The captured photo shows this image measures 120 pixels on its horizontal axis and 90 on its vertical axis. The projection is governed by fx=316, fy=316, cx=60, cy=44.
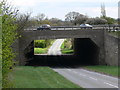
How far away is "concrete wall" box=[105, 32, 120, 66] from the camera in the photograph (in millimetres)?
44406

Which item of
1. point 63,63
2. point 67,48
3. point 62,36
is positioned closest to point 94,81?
point 62,36

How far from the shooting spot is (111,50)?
4566 centimetres

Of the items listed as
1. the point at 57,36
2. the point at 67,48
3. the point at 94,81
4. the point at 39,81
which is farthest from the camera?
the point at 67,48

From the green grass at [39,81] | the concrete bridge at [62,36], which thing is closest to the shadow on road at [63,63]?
the concrete bridge at [62,36]

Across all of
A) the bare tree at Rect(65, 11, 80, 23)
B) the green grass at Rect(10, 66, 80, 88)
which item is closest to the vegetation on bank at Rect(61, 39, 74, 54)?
the bare tree at Rect(65, 11, 80, 23)

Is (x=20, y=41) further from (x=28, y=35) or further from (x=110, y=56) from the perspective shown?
(x=110, y=56)

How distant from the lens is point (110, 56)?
4597 cm

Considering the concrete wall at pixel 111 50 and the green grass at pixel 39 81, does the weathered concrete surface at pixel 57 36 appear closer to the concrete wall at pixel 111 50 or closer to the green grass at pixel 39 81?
the concrete wall at pixel 111 50

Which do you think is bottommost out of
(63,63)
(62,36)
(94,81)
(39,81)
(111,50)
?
(63,63)

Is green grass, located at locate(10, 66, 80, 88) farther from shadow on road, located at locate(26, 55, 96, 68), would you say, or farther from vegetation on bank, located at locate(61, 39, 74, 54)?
vegetation on bank, located at locate(61, 39, 74, 54)

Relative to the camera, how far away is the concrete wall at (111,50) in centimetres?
4441

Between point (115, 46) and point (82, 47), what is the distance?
1804cm

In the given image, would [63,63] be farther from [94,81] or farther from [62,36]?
[94,81]

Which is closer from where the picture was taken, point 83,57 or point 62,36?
point 62,36
